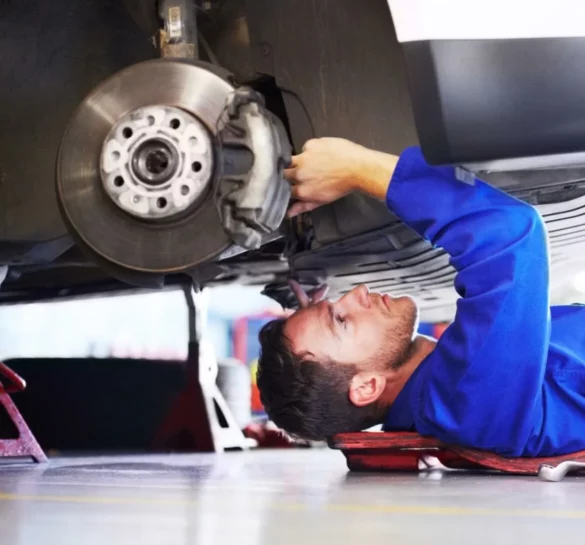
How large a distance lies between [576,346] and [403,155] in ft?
1.45

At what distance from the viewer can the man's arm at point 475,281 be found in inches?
44.3

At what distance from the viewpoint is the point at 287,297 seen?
6.86ft

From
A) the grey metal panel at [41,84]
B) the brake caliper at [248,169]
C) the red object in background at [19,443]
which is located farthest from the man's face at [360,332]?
the red object in background at [19,443]

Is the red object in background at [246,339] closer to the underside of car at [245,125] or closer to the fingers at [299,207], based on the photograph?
the underside of car at [245,125]

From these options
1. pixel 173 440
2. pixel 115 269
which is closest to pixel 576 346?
pixel 115 269

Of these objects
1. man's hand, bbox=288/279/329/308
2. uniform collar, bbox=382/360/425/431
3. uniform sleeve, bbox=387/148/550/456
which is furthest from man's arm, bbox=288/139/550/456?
man's hand, bbox=288/279/329/308

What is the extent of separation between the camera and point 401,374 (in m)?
1.49

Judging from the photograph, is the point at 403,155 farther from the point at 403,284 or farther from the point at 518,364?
the point at 403,284

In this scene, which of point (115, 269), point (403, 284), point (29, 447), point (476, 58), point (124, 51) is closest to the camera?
point (476, 58)

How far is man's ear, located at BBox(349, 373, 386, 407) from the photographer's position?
4.86 ft

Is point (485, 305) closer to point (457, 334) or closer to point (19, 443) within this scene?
point (457, 334)

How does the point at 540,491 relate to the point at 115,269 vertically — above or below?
below

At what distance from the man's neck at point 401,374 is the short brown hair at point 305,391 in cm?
4

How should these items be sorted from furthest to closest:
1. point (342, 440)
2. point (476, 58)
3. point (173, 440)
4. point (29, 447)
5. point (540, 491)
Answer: point (173, 440) < point (29, 447) < point (342, 440) < point (540, 491) < point (476, 58)
